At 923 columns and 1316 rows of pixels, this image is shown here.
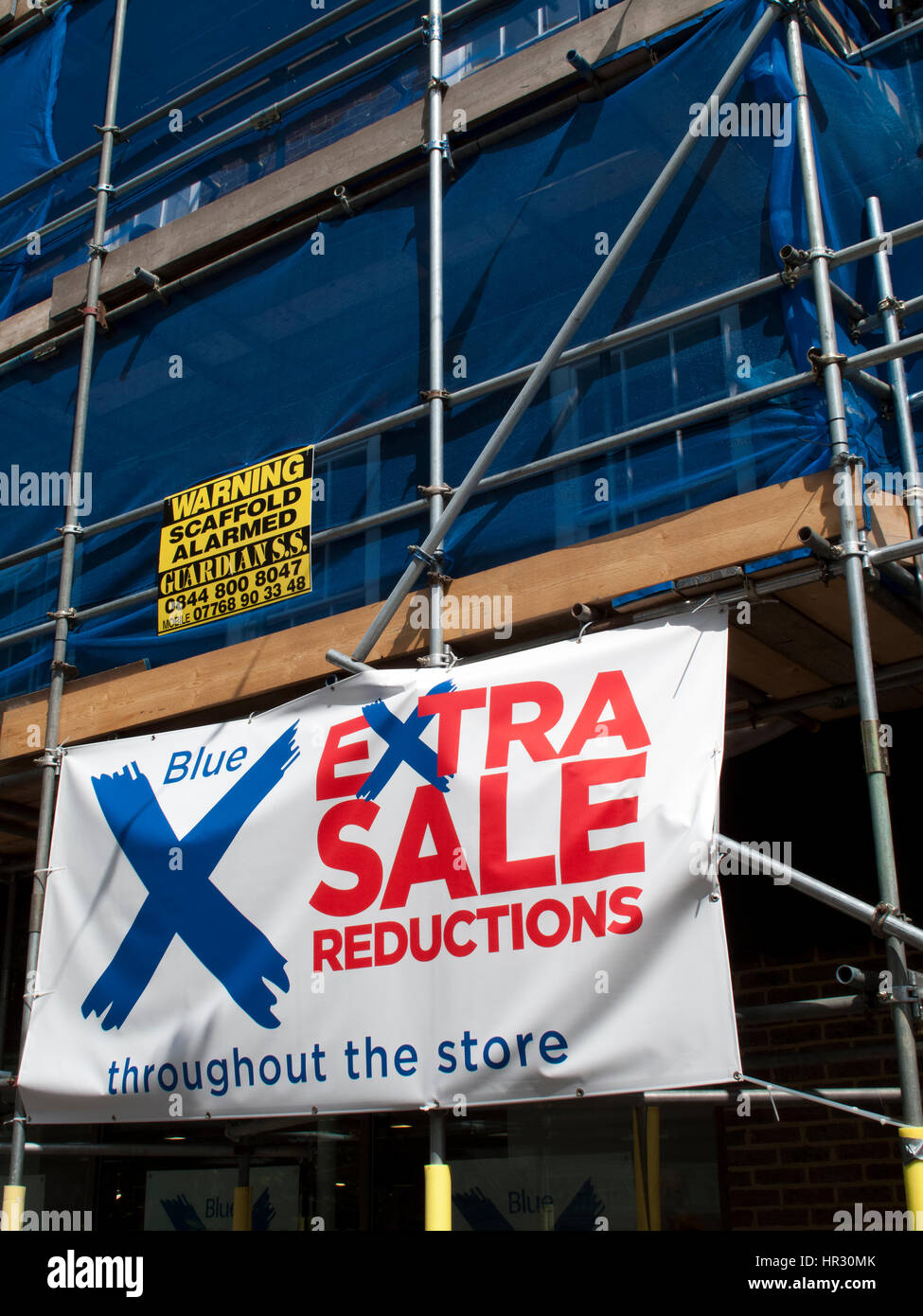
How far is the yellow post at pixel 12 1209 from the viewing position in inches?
254

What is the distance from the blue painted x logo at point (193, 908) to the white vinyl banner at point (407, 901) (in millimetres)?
12

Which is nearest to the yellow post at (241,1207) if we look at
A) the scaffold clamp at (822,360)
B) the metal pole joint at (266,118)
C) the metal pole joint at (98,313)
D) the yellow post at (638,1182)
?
the yellow post at (638,1182)

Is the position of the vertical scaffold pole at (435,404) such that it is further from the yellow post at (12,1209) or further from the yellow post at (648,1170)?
the yellow post at (12,1209)

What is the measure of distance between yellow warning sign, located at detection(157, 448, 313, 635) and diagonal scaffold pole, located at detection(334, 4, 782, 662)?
0.88 m

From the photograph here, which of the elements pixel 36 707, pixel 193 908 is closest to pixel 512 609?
pixel 193 908

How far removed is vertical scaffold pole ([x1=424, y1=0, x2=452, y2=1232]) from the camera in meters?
5.27

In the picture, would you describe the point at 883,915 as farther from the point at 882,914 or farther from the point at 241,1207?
the point at 241,1207

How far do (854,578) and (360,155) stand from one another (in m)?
4.20

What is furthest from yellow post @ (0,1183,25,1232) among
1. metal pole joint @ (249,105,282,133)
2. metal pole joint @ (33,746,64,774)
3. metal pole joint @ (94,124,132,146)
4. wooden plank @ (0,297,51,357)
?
Result: metal pole joint @ (94,124,132,146)

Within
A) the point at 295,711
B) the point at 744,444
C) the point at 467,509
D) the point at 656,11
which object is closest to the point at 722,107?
the point at 656,11

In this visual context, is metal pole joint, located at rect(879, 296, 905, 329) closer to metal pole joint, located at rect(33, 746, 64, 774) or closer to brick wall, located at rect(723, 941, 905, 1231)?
brick wall, located at rect(723, 941, 905, 1231)

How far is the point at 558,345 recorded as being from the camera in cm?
587

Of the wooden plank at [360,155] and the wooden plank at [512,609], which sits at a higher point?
the wooden plank at [360,155]
